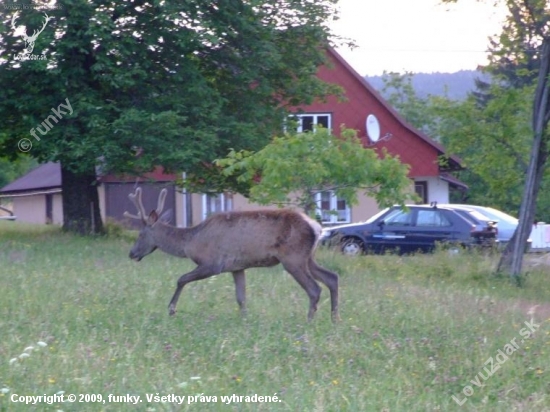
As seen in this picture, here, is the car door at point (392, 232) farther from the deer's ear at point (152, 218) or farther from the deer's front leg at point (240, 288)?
the deer's front leg at point (240, 288)

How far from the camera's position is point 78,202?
1020 inches

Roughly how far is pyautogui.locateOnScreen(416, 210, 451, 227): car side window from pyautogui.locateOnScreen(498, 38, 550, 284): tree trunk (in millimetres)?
5421

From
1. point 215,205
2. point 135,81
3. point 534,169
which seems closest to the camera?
point 534,169

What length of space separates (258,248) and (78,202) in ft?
48.4

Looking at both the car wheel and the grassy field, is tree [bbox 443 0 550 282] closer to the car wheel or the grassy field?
the grassy field

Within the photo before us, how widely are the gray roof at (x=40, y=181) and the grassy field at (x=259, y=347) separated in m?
27.8

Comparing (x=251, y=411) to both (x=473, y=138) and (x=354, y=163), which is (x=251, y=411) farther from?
(x=473, y=138)

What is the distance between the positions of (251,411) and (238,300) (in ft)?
14.7

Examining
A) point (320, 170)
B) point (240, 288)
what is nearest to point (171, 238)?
point (240, 288)

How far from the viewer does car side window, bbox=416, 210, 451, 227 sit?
26031 millimetres

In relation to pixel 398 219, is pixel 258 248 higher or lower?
higher

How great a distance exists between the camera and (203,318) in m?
11.7

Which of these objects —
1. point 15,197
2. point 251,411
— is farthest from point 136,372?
point 15,197

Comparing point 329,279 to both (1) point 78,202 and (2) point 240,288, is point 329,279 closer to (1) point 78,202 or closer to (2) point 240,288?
(2) point 240,288
